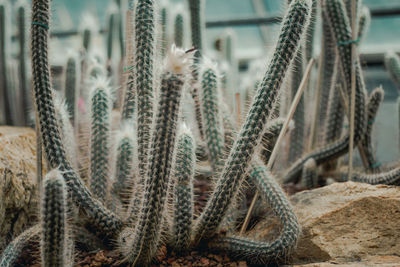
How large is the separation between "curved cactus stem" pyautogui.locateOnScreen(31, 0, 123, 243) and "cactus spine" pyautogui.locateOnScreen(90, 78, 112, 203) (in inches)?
8.0

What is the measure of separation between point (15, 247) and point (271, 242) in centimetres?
117

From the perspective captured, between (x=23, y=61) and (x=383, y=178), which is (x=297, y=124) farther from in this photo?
(x=23, y=61)

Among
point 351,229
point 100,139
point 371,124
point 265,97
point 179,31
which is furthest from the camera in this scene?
point 179,31

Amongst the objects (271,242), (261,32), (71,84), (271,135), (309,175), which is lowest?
(271,242)

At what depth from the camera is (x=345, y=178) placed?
2.70 m

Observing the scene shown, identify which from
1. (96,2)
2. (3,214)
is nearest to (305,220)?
(3,214)

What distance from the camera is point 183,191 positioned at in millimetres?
1744

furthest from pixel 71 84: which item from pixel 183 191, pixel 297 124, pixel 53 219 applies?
pixel 53 219

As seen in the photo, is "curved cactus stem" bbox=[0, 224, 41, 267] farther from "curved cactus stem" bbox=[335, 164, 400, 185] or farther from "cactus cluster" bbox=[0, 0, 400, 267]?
"curved cactus stem" bbox=[335, 164, 400, 185]

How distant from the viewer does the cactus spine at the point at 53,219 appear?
1.25 m

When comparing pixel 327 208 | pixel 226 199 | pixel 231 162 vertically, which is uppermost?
pixel 231 162

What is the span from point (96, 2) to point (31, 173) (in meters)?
5.93

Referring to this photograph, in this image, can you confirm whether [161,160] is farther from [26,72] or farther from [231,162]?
[26,72]

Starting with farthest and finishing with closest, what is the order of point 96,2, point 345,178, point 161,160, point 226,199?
point 96,2, point 345,178, point 226,199, point 161,160
